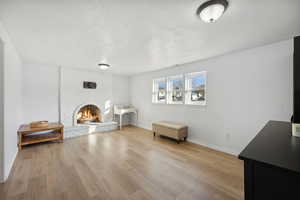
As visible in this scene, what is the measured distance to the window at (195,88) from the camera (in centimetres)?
334

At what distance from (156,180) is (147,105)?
10.8 feet

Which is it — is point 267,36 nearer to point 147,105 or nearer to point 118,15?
point 118,15

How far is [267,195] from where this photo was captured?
2.05 ft

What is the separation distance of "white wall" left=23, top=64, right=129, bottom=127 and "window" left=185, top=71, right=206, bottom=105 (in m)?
3.23

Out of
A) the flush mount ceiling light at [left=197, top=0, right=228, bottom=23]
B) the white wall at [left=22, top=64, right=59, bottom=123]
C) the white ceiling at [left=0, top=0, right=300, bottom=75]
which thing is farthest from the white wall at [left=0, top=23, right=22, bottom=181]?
the flush mount ceiling light at [left=197, top=0, right=228, bottom=23]

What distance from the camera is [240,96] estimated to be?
8.63 ft

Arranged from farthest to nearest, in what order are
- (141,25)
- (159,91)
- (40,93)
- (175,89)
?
1. (159,91)
2. (175,89)
3. (40,93)
4. (141,25)

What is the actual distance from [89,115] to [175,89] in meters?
3.59

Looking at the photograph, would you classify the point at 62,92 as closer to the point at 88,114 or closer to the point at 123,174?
the point at 88,114

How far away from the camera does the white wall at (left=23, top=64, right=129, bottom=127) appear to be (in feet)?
12.0

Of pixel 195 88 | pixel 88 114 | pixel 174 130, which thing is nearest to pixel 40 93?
pixel 88 114

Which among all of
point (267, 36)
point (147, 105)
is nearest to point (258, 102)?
point (267, 36)

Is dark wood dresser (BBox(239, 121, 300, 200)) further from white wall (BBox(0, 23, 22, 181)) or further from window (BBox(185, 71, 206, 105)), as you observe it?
white wall (BBox(0, 23, 22, 181))

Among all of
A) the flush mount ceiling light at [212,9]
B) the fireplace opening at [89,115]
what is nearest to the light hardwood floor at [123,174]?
the fireplace opening at [89,115]
